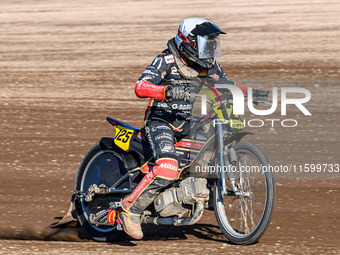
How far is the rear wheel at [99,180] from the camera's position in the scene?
741cm

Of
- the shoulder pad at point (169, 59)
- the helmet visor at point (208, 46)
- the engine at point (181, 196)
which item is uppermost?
the helmet visor at point (208, 46)

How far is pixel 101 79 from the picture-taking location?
16.8m

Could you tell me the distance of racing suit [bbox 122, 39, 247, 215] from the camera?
6.67 meters

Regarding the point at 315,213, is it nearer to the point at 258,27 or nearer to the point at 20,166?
the point at 20,166

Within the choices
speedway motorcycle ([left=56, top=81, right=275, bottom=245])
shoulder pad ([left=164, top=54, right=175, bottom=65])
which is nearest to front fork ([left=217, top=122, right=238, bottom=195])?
speedway motorcycle ([left=56, top=81, right=275, bottom=245])

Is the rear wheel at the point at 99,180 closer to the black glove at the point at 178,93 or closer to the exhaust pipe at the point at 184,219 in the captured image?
the exhaust pipe at the point at 184,219

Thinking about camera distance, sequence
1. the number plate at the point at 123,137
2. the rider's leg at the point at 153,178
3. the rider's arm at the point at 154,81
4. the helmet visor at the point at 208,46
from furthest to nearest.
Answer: the number plate at the point at 123,137 < the helmet visor at the point at 208,46 < the rider's leg at the point at 153,178 < the rider's arm at the point at 154,81

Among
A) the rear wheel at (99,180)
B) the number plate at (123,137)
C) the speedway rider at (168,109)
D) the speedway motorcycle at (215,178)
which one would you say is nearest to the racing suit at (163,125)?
the speedway rider at (168,109)

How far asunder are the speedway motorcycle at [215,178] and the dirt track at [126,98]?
289 mm

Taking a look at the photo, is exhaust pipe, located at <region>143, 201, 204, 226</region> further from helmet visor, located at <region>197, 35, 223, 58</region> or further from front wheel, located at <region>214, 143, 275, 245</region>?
helmet visor, located at <region>197, 35, 223, 58</region>

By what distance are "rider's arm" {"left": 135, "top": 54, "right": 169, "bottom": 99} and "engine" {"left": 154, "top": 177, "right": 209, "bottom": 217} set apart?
2.94ft

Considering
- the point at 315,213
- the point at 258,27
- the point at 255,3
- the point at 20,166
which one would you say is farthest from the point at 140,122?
the point at 255,3

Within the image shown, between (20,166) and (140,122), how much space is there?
3090 mm

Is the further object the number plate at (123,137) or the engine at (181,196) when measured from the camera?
the number plate at (123,137)
